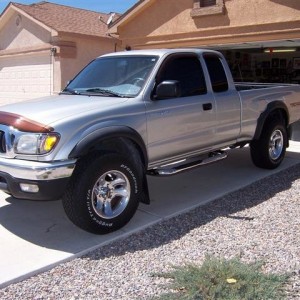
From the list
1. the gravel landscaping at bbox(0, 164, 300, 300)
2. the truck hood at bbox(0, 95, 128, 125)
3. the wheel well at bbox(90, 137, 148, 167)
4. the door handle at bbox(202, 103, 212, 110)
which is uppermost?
the truck hood at bbox(0, 95, 128, 125)

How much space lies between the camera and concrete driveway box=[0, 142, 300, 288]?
4.08 metres

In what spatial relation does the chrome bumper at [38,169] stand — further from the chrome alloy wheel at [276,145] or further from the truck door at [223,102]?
the chrome alloy wheel at [276,145]

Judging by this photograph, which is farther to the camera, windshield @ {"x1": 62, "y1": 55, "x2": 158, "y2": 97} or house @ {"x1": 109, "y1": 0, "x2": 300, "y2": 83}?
house @ {"x1": 109, "y1": 0, "x2": 300, "y2": 83}

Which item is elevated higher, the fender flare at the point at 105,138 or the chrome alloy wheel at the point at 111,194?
the fender flare at the point at 105,138

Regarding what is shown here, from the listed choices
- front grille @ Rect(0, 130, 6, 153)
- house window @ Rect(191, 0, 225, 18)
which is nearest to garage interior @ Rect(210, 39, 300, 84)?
house window @ Rect(191, 0, 225, 18)

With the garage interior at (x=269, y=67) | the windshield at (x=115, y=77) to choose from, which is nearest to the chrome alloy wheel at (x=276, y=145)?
the windshield at (x=115, y=77)

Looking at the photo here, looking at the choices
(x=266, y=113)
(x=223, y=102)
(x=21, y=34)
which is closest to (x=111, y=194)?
(x=223, y=102)

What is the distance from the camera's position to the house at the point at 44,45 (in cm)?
1560

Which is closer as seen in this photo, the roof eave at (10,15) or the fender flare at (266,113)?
the fender flare at (266,113)

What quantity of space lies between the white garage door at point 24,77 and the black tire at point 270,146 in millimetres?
10836

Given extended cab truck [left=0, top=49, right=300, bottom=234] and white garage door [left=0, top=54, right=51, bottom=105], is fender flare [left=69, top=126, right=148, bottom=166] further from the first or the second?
white garage door [left=0, top=54, right=51, bottom=105]

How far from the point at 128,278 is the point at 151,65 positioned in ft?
8.97

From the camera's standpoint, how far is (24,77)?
17594 mm

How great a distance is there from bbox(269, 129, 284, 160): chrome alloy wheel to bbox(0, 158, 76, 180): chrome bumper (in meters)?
4.20
